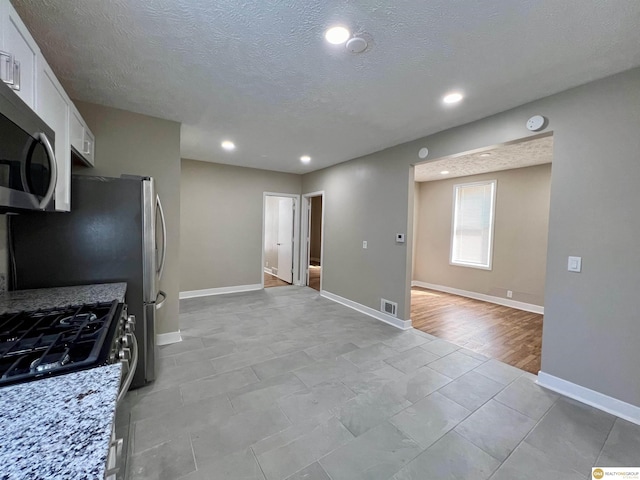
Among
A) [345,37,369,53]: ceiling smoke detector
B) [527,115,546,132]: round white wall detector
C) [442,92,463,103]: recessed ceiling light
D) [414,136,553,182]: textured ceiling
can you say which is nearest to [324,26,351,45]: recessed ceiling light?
[345,37,369,53]: ceiling smoke detector

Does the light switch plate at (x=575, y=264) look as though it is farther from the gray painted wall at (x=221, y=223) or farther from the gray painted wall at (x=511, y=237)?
the gray painted wall at (x=221, y=223)

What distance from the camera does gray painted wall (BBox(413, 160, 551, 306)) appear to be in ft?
15.4

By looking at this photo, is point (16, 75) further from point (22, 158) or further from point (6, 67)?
point (22, 158)

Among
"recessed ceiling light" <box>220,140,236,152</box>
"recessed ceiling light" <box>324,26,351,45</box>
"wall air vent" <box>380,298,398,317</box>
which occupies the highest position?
"recessed ceiling light" <box>220,140,236,152</box>

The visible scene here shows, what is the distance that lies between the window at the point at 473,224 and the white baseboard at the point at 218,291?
14.6 ft

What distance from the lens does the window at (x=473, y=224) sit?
5.43 m

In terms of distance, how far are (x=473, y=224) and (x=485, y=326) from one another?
8.20 ft

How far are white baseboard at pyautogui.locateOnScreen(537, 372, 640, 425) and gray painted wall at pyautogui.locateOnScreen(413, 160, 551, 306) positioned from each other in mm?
2654

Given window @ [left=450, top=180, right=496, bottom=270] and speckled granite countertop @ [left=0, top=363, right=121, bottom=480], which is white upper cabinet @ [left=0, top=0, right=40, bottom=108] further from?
window @ [left=450, top=180, right=496, bottom=270]

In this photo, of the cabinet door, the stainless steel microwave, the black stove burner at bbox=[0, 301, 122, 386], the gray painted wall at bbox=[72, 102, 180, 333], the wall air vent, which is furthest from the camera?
the wall air vent

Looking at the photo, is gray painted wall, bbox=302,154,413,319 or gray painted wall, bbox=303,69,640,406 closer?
gray painted wall, bbox=303,69,640,406

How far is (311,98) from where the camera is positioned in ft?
8.31
